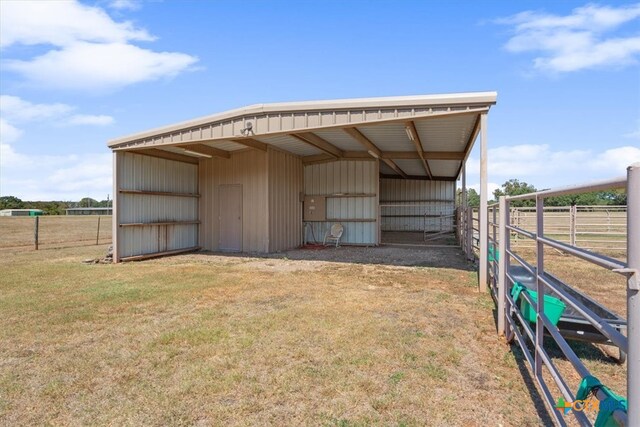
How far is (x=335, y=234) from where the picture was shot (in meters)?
12.7

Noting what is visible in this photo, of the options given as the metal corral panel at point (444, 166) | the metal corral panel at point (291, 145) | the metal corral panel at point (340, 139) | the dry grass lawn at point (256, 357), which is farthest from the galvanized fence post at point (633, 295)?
the metal corral panel at point (444, 166)

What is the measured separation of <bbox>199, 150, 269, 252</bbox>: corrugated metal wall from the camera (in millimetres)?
10672

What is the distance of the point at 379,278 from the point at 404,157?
6436 millimetres

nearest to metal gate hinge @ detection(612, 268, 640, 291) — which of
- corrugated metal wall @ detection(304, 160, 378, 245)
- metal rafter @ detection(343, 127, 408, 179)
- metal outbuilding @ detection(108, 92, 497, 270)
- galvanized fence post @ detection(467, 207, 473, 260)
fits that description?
metal outbuilding @ detection(108, 92, 497, 270)

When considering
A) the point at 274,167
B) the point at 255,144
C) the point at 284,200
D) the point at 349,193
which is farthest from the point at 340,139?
the point at 349,193

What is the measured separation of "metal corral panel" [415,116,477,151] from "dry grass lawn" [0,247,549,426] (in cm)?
357

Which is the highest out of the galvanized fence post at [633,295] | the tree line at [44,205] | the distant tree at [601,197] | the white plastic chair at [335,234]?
the tree line at [44,205]

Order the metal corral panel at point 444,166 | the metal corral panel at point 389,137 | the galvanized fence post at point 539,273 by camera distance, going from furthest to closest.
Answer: the metal corral panel at point 444,166, the metal corral panel at point 389,137, the galvanized fence post at point 539,273

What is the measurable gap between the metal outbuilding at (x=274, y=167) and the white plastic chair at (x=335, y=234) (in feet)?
0.89

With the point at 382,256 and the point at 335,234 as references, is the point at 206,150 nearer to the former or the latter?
the point at 335,234

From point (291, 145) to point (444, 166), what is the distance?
282 inches

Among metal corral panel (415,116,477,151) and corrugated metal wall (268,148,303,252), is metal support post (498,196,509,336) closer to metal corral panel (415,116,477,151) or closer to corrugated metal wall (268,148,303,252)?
metal corral panel (415,116,477,151)

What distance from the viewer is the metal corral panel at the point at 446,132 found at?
7629 mm

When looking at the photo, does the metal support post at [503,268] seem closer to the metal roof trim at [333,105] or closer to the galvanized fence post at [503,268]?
the galvanized fence post at [503,268]
